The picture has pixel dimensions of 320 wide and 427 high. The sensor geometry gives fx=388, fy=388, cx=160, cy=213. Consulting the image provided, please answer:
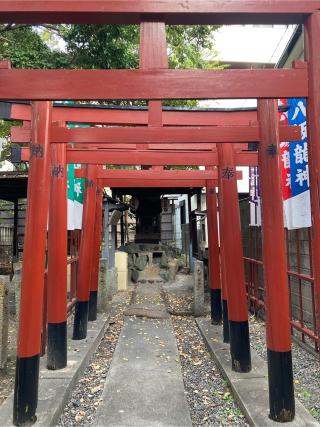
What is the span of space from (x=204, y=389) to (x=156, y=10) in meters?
4.33

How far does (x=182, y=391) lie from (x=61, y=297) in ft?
6.52

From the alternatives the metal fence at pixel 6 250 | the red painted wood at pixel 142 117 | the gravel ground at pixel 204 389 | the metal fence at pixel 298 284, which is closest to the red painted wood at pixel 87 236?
the red painted wood at pixel 142 117

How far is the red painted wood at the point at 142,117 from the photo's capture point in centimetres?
565

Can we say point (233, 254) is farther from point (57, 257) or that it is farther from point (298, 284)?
point (57, 257)

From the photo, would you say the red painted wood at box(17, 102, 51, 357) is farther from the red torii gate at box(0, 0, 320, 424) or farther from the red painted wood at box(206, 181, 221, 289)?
the red painted wood at box(206, 181, 221, 289)

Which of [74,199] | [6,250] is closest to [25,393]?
[74,199]

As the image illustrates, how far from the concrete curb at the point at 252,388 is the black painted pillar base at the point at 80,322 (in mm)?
2177

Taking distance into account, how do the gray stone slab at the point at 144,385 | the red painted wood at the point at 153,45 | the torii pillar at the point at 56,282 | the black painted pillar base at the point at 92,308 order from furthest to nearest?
the black painted pillar base at the point at 92,308
the torii pillar at the point at 56,282
the gray stone slab at the point at 144,385
the red painted wood at the point at 153,45

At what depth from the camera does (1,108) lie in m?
4.93

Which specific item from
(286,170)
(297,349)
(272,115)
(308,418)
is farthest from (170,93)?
(297,349)

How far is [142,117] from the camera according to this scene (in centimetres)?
584

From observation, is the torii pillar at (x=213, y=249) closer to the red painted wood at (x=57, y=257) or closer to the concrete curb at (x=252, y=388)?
the concrete curb at (x=252, y=388)

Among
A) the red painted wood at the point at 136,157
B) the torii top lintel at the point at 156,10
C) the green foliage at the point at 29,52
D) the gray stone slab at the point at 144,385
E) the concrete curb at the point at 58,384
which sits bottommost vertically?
the gray stone slab at the point at 144,385

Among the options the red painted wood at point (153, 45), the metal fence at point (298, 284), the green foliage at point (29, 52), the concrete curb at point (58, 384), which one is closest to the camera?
the red painted wood at point (153, 45)
